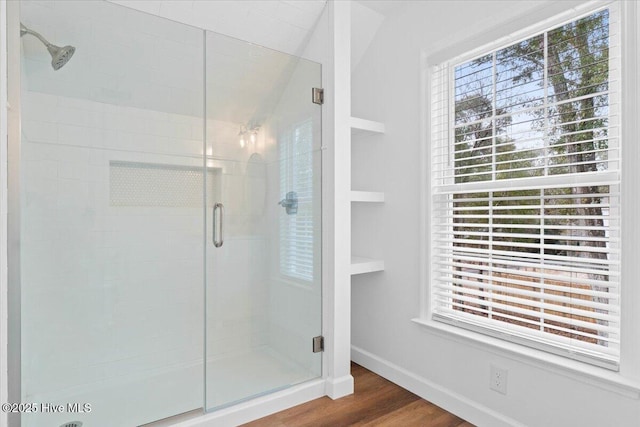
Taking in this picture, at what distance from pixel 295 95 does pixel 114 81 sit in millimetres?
915

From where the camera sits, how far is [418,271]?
2260 mm

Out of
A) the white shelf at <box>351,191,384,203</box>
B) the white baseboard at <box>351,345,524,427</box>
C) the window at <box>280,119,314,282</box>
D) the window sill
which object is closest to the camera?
the window sill

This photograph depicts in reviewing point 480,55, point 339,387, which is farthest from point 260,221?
point 480,55

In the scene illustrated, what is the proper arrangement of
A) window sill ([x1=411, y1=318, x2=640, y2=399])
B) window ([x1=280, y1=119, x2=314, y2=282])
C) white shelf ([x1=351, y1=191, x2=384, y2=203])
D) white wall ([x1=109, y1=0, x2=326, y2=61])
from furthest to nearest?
1. white shelf ([x1=351, y1=191, x2=384, y2=203])
2. window ([x1=280, y1=119, x2=314, y2=282])
3. white wall ([x1=109, y1=0, x2=326, y2=61])
4. window sill ([x1=411, y1=318, x2=640, y2=399])

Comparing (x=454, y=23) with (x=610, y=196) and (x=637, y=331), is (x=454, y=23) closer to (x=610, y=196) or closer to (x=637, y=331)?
(x=610, y=196)

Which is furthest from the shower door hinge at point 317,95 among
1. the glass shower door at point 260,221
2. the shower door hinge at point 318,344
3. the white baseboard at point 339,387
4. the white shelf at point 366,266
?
the white baseboard at point 339,387

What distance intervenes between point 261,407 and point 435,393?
0.96 meters

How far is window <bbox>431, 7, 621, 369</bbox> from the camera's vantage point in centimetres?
155

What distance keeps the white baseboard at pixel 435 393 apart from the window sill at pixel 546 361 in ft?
0.97

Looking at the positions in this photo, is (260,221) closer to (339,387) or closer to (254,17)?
(339,387)

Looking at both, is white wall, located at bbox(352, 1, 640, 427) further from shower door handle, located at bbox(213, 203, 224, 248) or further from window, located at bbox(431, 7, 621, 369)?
shower door handle, located at bbox(213, 203, 224, 248)

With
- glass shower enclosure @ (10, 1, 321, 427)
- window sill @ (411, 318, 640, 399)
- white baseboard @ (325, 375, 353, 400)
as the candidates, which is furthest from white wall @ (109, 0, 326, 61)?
white baseboard @ (325, 375, 353, 400)

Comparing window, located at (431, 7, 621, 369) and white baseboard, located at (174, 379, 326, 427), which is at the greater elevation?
window, located at (431, 7, 621, 369)

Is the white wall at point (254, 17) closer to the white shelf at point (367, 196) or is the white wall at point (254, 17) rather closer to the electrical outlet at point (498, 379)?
the white shelf at point (367, 196)
